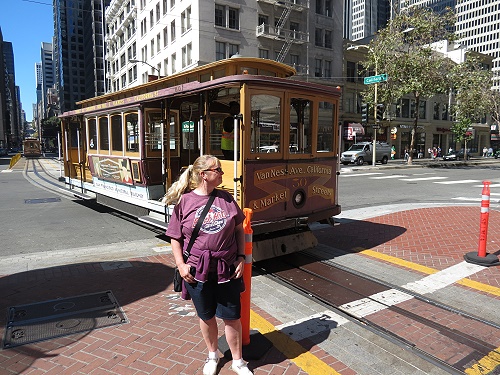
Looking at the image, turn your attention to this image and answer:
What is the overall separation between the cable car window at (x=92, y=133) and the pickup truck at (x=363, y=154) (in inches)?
981

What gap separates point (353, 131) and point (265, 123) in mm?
35246

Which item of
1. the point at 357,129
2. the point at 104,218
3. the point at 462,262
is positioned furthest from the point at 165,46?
the point at 462,262

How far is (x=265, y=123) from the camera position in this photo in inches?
221

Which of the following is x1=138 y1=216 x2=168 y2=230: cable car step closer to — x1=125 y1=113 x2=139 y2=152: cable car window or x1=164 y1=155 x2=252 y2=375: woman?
x1=125 y1=113 x2=139 y2=152: cable car window

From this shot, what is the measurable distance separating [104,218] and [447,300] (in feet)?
26.4

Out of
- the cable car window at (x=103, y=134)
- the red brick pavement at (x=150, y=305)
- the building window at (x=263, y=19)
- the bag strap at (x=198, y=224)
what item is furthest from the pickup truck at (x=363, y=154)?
the bag strap at (x=198, y=224)

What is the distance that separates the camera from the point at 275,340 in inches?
146

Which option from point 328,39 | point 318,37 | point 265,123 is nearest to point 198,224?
point 265,123

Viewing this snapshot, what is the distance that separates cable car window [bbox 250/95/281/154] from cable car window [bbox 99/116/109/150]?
5.04m

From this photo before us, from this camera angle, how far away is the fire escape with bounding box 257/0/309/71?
35.9 meters

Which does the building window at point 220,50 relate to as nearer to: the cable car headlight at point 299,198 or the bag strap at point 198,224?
the cable car headlight at point 299,198

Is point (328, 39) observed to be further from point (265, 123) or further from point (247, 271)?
point (247, 271)

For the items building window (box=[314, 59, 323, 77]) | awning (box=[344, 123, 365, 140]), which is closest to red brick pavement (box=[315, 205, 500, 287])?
awning (box=[344, 123, 365, 140])

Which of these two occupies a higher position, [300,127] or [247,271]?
[300,127]
